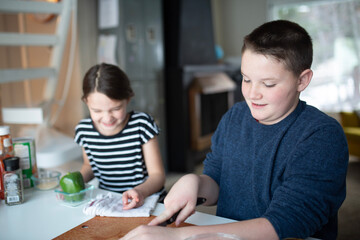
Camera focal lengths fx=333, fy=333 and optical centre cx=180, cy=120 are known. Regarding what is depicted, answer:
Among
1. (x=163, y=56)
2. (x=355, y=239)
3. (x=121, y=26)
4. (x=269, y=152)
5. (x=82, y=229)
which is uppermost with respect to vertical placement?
(x=121, y=26)

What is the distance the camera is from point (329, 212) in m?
0.79

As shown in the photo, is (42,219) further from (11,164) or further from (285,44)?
(285,44)

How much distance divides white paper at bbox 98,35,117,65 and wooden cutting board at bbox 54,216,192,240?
7.33ft

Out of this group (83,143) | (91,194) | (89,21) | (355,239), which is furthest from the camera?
(89,21)

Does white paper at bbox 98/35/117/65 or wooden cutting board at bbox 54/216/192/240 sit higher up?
white paper at bbox 98/35/117/65

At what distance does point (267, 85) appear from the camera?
82 centimetres

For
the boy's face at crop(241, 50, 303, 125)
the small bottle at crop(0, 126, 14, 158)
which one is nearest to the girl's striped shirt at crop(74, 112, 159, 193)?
the small bottle at crop(0, 126, 14, 158)

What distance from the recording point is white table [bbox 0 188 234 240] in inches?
32.3

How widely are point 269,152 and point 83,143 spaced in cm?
84

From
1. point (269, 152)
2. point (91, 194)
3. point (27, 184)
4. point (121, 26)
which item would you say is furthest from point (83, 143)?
point (121, 26)

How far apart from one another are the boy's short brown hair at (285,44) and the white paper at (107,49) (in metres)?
2.25

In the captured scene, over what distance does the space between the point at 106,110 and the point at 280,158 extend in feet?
2.22

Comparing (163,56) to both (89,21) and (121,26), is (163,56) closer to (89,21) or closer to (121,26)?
(121,26)

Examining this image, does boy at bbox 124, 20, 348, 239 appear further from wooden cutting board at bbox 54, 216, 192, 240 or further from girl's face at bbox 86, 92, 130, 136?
girl's face at bbox 86, 92, 130, 136
